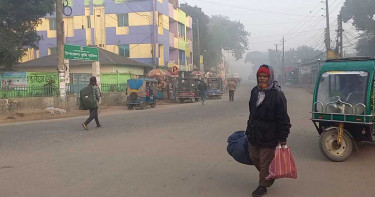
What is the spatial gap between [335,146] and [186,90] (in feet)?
72.5

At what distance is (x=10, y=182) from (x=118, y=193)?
77.7 inches

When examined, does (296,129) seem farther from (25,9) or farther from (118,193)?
(25,9)

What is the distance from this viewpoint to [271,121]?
4.81 meters

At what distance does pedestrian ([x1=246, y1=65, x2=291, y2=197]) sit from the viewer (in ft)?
15.5

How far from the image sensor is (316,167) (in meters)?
6.74

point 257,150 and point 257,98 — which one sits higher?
point 257,98

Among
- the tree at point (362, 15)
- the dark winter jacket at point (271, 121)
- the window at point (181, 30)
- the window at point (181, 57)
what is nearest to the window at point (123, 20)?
the window at point (181, 30)

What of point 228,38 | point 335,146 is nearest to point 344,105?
point 335,146

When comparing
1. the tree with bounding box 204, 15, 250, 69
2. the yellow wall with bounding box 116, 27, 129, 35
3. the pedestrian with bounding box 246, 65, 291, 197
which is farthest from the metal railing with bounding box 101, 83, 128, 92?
the tree with bounding box 204, 15, 250, 69

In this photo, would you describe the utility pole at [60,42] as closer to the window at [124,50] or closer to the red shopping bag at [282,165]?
the red shopping bag at [282,165]

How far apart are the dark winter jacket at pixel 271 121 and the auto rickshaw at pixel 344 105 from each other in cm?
292

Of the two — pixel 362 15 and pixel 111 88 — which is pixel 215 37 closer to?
pixel 362 15

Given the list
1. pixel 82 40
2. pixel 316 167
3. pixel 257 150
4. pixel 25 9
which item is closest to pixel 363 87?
pixel 316 167

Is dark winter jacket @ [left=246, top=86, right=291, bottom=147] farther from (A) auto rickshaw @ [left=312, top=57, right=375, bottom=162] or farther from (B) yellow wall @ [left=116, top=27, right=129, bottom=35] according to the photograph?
(B) yellow wall @ [left=116, top=27, right=129, bottom=35]
